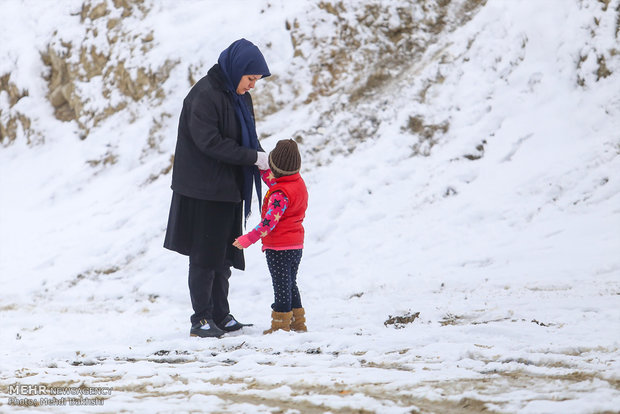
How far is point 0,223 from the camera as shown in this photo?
1100 centimetres

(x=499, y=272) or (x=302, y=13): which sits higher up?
A: (x=302, y=13)

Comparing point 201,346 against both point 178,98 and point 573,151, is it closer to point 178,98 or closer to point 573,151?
point 573,151

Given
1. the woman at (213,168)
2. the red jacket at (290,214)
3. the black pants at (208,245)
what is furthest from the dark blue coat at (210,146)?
the red jacket at (290,214)

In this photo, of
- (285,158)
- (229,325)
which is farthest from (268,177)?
(229,325)

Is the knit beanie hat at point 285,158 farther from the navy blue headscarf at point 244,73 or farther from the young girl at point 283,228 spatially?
the navy blue headscarf at point 244,73

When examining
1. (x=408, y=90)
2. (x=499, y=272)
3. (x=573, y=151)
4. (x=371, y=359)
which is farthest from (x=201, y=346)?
(x=408, y=90)

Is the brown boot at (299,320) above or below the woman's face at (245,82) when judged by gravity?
below

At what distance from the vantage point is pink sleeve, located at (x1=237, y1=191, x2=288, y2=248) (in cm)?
468

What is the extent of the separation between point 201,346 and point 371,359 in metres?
1.36

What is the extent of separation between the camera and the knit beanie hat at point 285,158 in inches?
184

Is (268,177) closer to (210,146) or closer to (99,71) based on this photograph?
(210,146)

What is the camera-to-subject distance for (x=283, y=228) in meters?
4.82

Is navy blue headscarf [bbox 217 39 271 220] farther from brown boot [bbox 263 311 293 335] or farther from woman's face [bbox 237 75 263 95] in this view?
brown boot [bbox 263 311 293 335]

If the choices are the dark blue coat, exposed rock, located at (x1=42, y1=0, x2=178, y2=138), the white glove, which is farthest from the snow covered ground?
the white glove
